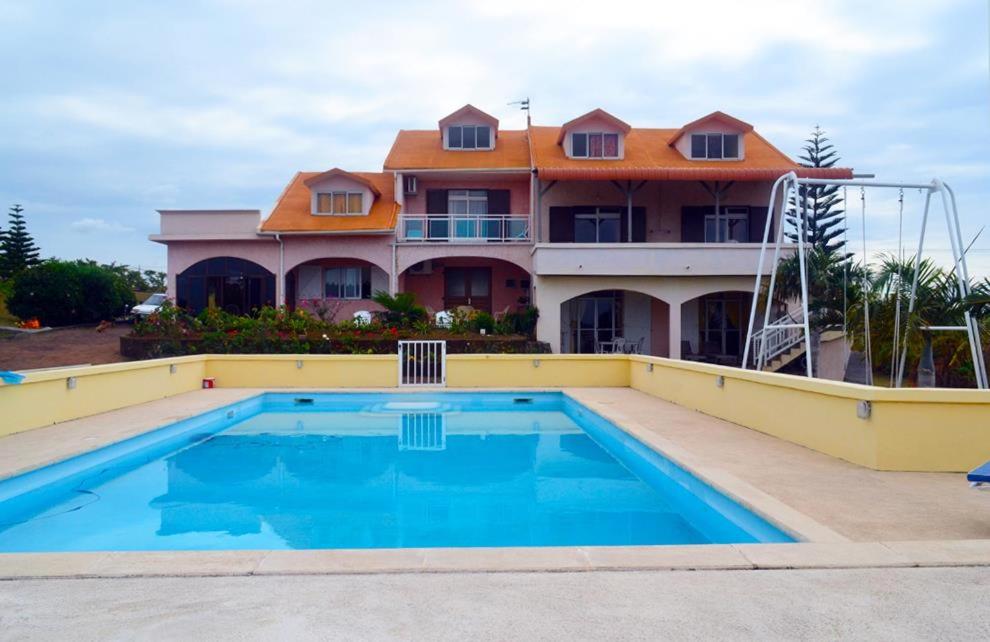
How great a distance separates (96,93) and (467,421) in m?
12.6

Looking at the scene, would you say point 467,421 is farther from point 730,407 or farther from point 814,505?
point 814,505

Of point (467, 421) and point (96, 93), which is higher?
point (96, 93)

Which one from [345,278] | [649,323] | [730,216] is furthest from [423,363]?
[730,216]

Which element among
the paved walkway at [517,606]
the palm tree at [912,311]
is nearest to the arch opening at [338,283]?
the palm tree at [912,311]

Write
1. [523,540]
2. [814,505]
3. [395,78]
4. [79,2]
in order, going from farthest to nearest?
[395,78] → [79,2] → [523,540] → [814,505]

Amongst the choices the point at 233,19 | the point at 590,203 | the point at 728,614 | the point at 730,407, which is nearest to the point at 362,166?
the point at 590,203

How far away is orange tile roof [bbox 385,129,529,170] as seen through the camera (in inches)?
934

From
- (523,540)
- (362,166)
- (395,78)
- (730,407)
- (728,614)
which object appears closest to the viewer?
(728,614)

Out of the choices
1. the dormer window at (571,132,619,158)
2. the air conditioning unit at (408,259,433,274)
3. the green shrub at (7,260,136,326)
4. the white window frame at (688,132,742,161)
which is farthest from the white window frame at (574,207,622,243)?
the green shrub at (7,260,136,326)

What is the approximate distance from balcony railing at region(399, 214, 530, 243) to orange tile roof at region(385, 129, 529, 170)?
165 cm

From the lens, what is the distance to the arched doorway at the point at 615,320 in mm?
23438

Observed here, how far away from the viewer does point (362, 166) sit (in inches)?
1163

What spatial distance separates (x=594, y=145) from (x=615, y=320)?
572cm

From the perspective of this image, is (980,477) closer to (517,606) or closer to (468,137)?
(517,606)
